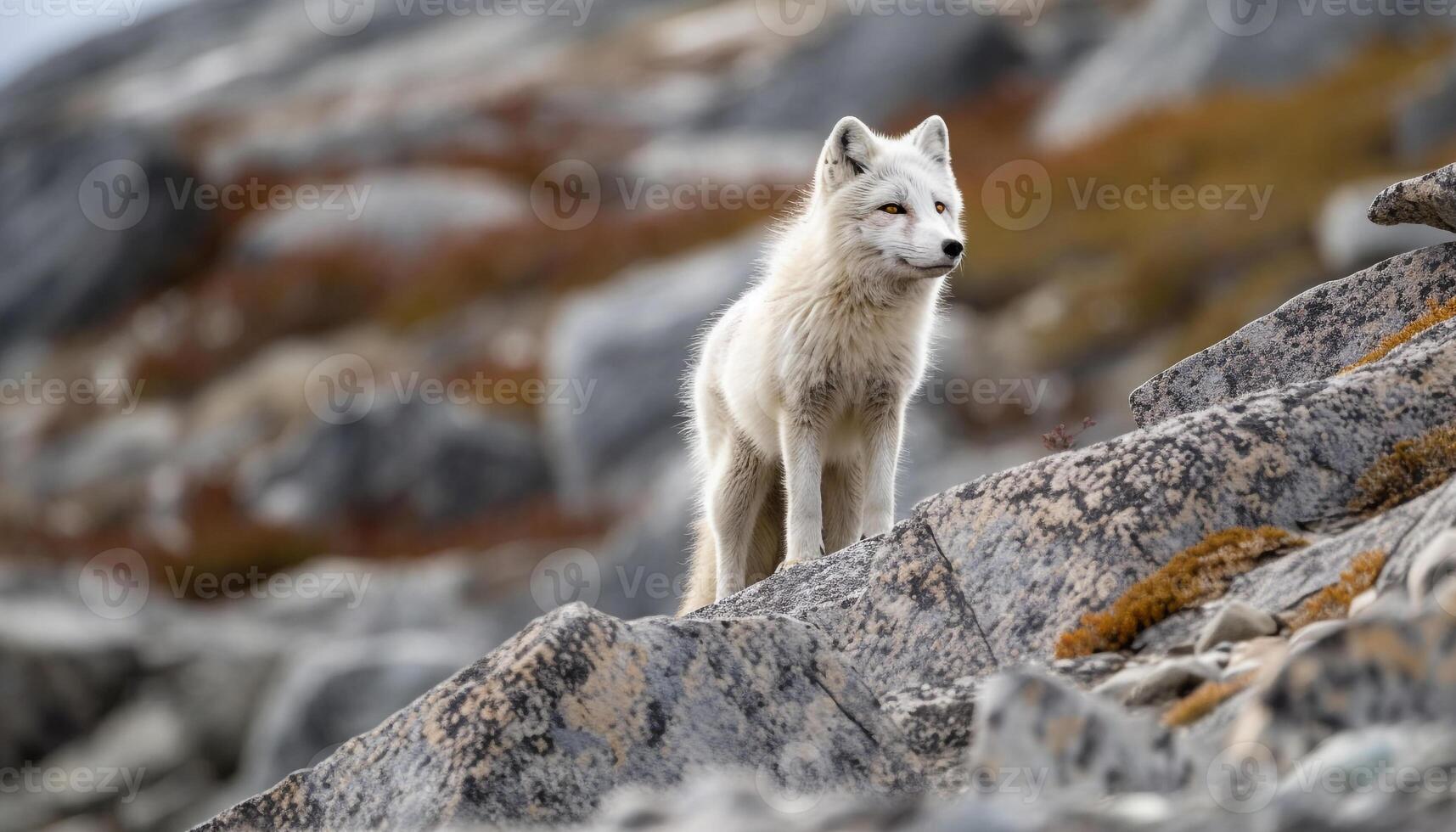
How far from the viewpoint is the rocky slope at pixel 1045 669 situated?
284 centimetres

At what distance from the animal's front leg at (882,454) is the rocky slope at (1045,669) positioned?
2.11 meters

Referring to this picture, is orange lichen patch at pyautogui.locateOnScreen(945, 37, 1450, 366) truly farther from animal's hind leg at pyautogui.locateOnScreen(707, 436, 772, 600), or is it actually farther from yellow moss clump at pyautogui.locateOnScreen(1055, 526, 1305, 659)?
yellow moss clump at pyautogui.locateOnScreen(1055, 526, 1305, 659)

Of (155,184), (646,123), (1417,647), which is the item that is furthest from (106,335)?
(1417,647)

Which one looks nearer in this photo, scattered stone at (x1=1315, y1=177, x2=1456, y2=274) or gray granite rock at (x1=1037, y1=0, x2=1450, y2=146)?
scattered stone at (x1=1315, y1=177, x2=1456, y2=274)

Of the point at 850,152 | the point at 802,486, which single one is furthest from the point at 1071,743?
the point at 850,152

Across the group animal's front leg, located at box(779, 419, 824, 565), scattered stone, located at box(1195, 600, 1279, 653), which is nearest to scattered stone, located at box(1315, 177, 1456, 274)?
animal's front leg, located at box(779, 419, 824, 565)

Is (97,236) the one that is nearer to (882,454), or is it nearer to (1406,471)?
(882,454)

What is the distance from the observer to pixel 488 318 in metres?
31.1

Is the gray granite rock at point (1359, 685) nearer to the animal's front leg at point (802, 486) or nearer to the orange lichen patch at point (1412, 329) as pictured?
the orange lichen patch at point (1412, 329)

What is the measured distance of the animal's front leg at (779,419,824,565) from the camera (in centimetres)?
761

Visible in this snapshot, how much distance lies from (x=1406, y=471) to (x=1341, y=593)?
1000 millimetres

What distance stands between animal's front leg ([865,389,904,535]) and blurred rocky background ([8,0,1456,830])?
A: 1.36m

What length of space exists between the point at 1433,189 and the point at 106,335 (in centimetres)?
3537

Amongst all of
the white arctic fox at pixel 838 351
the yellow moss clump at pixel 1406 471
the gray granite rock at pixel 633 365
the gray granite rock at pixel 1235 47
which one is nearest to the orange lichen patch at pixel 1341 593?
the yellow moss clump at pixel 1406 471
